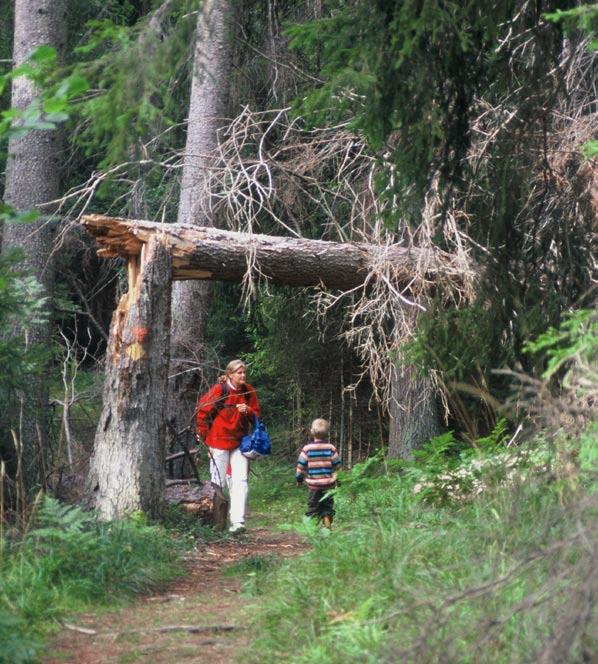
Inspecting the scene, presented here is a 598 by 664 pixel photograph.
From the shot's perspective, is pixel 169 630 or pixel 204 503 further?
pixel 204 503

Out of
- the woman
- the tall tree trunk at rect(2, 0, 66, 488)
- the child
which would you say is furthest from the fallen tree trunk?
Result: the tall tree trunk at rect(2, 0, 66, 488)

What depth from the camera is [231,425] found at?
11.6 meters

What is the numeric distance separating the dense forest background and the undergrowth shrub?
320 millimetres

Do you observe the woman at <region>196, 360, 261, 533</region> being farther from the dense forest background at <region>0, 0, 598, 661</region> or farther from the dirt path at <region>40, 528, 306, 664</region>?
the dirt path at <region>40, 528, 306, 664</region>

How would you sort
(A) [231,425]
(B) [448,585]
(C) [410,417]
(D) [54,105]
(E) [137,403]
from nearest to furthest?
(D) [54,105], (B) [448,585], (E) [137,403], (A) [231,425], (C) [410,417]

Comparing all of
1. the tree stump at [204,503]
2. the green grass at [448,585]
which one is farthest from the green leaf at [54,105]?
the tree stump at [204,503]

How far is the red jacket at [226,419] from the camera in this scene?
11.6 metres

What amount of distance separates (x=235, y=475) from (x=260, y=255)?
238cm

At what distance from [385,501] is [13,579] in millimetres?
3767

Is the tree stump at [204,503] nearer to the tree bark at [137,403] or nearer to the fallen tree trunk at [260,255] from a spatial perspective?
the tree bark at [137,403]

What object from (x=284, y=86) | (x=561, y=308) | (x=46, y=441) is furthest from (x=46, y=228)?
(x=561, y=308)

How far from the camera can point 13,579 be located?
6.59 metres

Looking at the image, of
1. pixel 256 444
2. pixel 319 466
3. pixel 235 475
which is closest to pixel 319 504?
pixel 319 466

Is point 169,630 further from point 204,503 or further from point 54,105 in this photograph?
point 204,503
